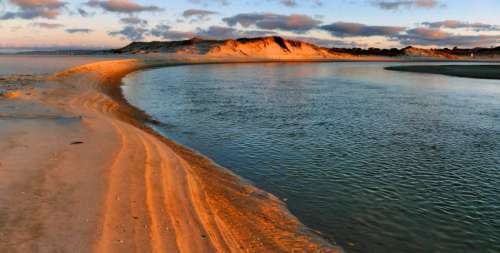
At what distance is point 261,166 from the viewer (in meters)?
11.3

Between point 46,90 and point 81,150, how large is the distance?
1530cm

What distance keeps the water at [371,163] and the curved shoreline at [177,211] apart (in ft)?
2.36

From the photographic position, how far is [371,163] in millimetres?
11562

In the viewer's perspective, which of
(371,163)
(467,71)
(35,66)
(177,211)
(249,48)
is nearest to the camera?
(177,211)

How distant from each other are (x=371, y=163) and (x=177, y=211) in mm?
7043

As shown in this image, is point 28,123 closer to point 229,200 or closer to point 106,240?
point 229,200

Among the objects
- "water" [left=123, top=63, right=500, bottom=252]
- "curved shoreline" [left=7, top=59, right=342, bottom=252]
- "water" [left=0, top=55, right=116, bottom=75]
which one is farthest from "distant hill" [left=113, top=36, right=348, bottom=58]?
"curved shoreline" [left=7, top=59, right=342, bottom=252]

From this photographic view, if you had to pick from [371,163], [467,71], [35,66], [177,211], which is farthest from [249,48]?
[177,211]

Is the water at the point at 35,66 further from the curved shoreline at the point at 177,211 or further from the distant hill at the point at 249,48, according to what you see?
the distant hill at the point at 249,48

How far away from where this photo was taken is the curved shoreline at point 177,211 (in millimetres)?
5500

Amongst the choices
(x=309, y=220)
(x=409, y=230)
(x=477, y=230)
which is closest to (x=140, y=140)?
(x=309, y=220)

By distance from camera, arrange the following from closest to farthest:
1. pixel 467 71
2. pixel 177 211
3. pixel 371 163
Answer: pixel 177 211 < pixel 371 163 < pixel 467 71

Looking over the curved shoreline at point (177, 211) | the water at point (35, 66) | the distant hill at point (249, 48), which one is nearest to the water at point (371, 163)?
the curved shoreline at point (177, 211)

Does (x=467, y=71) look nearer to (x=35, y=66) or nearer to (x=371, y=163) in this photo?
(x=371, y=163)
